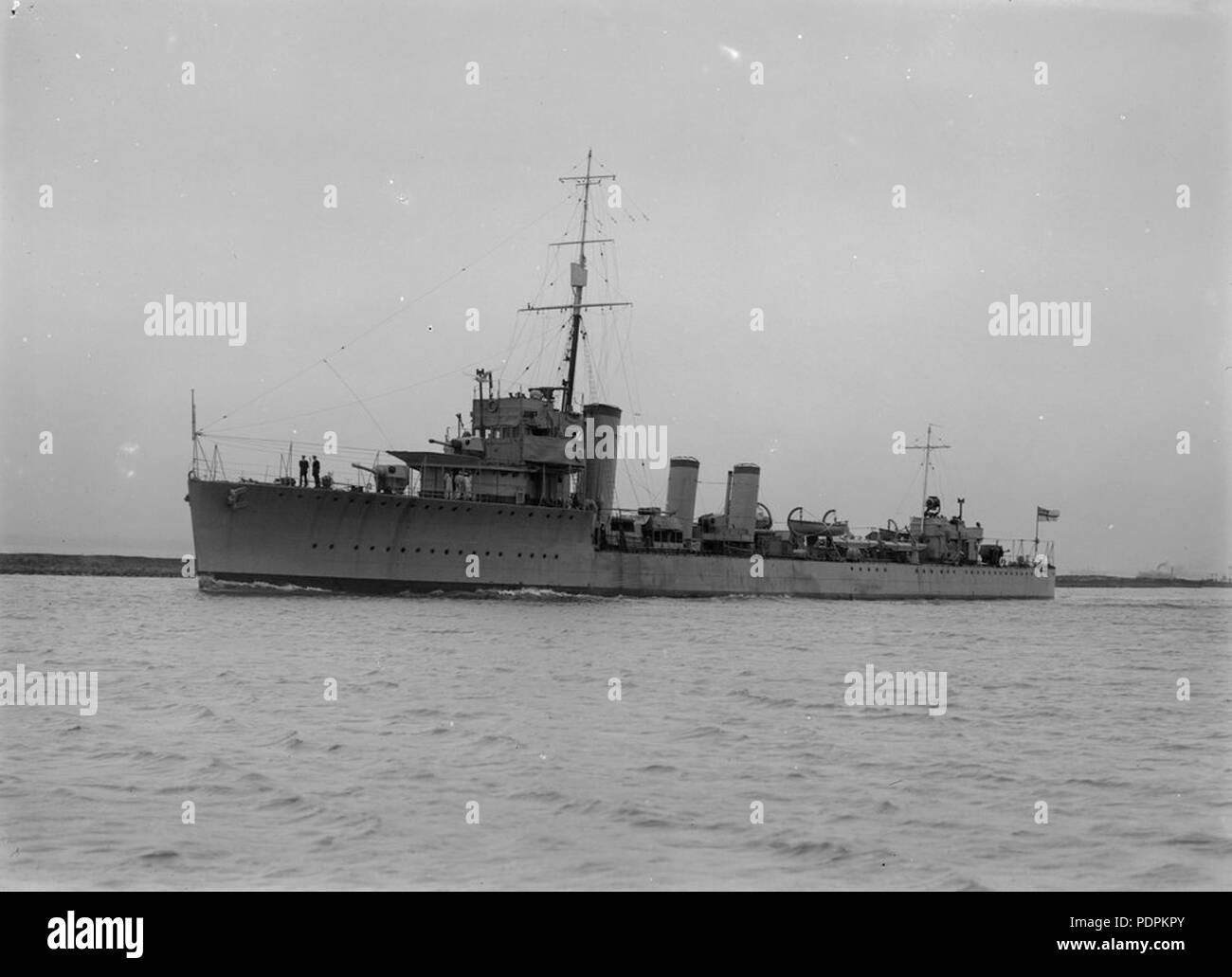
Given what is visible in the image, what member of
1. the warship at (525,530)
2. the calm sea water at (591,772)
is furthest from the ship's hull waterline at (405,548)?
the calm sea water at (591,772)

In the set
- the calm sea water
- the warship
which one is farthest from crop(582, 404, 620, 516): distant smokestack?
the calm sea water

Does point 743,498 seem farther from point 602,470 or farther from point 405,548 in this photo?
point 405,548

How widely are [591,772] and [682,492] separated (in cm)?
4396

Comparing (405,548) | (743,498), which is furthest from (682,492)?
(405,548)

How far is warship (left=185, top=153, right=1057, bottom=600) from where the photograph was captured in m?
37.4

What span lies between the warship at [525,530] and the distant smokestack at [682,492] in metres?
0.07

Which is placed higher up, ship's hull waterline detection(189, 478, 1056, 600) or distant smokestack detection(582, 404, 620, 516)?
distant smokestack detection(582, 404, 620, 516)

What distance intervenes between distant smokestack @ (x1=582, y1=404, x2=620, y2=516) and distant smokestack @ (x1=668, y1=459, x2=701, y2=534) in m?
4.38

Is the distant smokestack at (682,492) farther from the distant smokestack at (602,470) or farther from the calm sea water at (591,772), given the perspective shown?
the calm sea water at (591,772)

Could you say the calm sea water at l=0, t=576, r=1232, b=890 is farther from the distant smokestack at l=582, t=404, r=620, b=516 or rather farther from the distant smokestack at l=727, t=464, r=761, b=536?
the distant smokestack at l=727, t=464, r=761, b=536

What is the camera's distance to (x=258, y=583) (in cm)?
3769

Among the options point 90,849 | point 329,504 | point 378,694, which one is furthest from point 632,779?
point 329,504

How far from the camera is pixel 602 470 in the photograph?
50.5 metres
